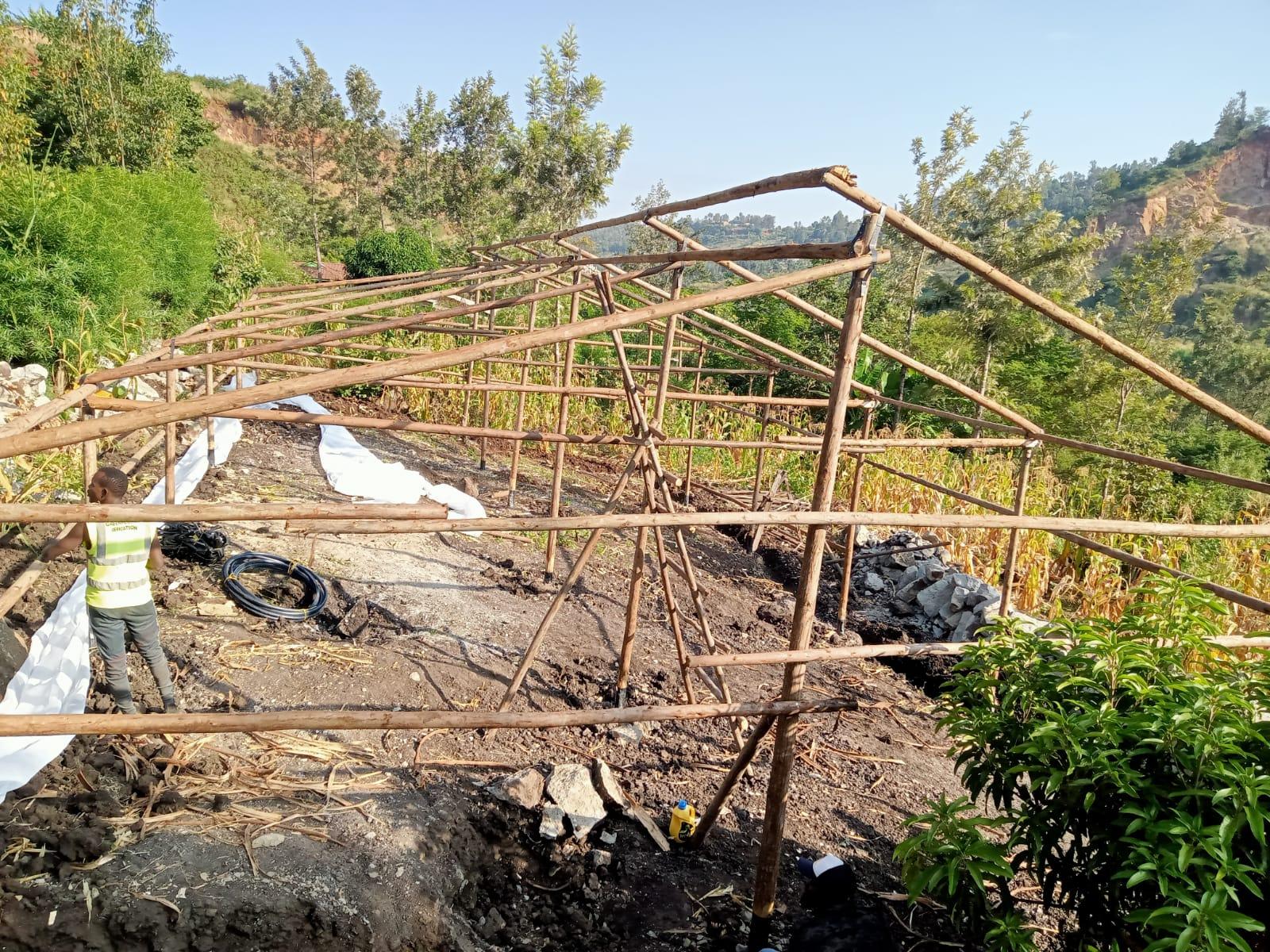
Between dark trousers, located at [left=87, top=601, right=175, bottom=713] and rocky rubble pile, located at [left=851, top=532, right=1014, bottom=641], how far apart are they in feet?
17.6

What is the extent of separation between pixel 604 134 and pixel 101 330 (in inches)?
460

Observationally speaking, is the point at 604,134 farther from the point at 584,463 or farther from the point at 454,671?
the point at 454,671

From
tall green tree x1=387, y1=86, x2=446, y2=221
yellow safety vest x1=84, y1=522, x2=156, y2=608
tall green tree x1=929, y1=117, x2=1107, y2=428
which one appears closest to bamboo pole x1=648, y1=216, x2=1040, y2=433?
yellow safety vest x1=84, y1=522, x2=156, y2=608

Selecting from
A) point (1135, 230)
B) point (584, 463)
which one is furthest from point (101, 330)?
point (1135, 230)

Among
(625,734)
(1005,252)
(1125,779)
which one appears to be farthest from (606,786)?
(1005,252)

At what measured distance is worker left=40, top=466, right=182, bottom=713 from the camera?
3.43 meters

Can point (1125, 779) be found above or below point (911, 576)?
above

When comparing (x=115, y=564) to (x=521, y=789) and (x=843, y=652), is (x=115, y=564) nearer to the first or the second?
(x=521, y=789)

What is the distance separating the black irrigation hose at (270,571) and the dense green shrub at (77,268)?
3.03m

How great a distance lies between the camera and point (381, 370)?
6.38 ft

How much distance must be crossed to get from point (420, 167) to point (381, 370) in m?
26.4

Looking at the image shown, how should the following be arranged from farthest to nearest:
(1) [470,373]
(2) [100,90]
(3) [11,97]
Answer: (2) [100,90], (3) [11,97], (1) [470,373]

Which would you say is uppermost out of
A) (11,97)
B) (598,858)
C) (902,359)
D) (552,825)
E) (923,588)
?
(11,97)

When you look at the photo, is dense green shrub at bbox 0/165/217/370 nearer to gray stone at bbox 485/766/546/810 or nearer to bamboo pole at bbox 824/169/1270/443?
gray stone at bbox 485/766/546/810
